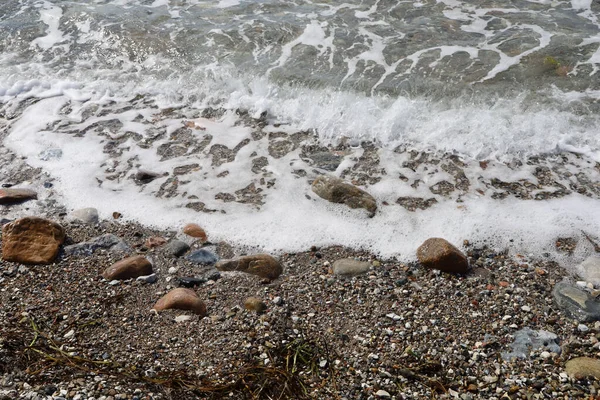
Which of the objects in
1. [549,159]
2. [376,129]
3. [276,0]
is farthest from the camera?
[276,0]

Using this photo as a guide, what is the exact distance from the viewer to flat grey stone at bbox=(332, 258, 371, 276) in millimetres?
3229

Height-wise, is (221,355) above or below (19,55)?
below

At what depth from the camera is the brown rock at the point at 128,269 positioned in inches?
126

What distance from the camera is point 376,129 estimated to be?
4.87 m

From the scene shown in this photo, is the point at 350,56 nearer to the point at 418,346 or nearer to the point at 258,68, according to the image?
the point at 258,68

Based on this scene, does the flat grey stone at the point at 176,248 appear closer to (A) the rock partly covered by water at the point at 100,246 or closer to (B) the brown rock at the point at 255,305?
(A) the rock partly covered by water at the point at 100,246

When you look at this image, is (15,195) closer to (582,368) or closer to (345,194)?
(345,194)

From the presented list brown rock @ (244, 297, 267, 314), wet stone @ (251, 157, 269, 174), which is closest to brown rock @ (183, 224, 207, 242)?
brown rock @ (244, 297, 267, 314)

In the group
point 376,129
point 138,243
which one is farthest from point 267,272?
point 376,129

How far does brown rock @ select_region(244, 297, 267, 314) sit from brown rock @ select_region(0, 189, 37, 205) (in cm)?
217

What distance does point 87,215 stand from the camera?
150 inches

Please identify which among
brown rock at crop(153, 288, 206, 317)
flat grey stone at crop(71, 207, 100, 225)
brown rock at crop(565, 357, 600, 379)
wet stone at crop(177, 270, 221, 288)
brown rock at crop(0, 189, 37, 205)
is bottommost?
brown rock at crop(565, 357, 600, 379)

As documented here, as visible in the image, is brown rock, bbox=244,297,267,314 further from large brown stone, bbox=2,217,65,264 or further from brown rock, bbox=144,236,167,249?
large brown stone, bbox=2,217,65,264

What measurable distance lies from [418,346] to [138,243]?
2030mm
